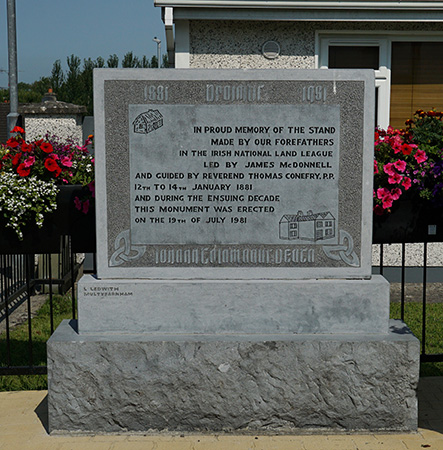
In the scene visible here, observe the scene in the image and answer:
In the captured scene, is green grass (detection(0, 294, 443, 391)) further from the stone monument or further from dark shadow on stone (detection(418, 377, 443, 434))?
the stone monument

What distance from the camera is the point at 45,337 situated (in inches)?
261

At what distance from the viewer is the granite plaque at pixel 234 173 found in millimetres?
3990

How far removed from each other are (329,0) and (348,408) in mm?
5255

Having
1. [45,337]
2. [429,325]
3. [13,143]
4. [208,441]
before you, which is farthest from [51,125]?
[208,441]

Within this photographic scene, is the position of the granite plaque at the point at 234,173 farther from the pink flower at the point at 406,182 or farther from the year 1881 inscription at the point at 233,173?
the pink flower at the point at 406,182

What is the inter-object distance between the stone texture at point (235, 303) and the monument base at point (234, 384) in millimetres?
111

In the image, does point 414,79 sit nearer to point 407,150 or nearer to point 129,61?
point 407,150

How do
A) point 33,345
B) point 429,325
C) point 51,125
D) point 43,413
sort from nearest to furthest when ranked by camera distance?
point 43,413 < point 33,345 < point 429,325 < point 51,125

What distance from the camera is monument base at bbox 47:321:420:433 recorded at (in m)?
3.92

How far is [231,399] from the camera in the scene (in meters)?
3.94

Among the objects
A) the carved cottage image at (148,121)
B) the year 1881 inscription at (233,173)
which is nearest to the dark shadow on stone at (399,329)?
the year 1881 inscription at (233,173)

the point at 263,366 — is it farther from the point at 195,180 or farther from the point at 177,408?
the point at 195,180

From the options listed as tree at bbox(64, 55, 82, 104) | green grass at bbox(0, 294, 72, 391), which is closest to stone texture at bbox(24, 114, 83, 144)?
green grass at bbox(0, 294, 72, 391)

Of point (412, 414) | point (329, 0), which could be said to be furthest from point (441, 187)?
point (329, 0)
